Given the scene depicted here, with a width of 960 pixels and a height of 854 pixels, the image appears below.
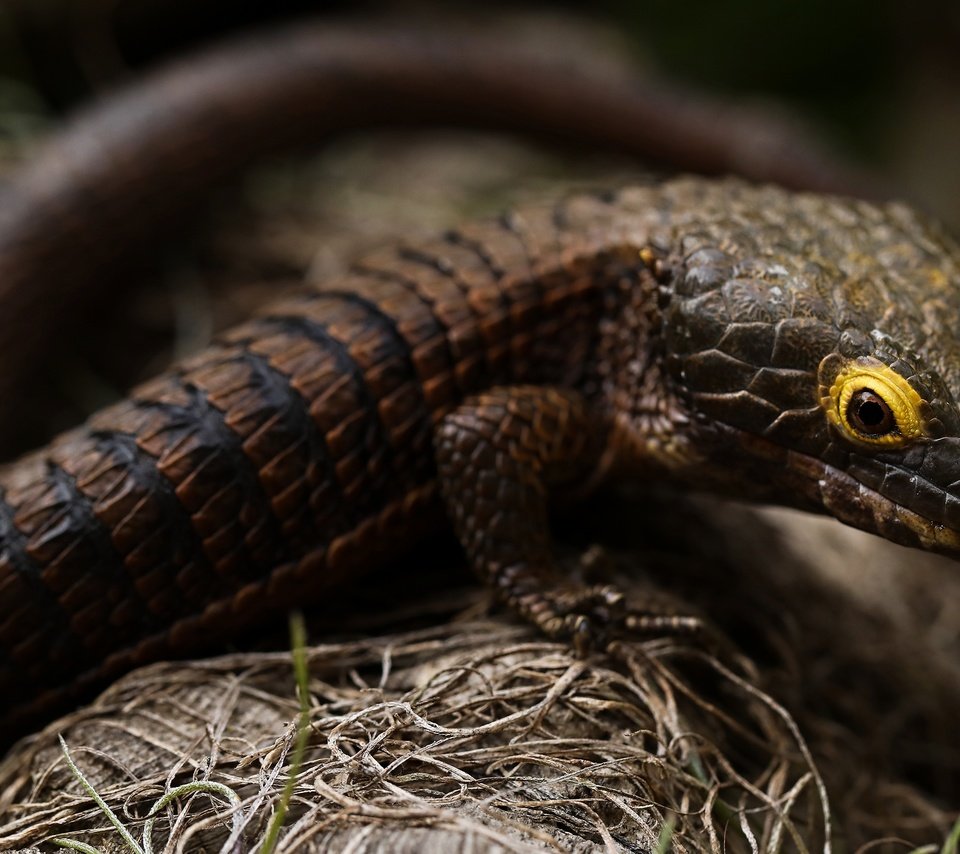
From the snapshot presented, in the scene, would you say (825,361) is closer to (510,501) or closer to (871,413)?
(871,413)

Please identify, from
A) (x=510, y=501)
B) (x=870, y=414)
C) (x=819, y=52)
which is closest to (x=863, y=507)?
(x=870, y=414)

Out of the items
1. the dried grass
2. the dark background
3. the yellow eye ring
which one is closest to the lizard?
the yellow eye ring

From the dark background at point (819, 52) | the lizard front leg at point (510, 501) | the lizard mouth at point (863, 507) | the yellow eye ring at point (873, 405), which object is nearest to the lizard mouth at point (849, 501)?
the lizard mouth at point (863, 507)

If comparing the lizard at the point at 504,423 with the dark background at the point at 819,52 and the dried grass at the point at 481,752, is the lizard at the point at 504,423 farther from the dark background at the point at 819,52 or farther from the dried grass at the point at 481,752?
the dark background at the point at 819,52

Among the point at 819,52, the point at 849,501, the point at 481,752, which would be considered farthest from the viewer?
the point at 819,52

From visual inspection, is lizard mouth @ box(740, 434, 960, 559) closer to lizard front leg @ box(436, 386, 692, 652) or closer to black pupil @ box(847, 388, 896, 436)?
black pupil @ box(847, 388, 896, 436)

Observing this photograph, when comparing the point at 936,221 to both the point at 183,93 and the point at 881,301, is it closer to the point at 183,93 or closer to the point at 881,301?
the point at 881,301

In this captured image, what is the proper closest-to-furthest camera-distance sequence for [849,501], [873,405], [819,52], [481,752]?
1. [481,752]
2. [873,405]
3. [849,501]
4. [819,52]
